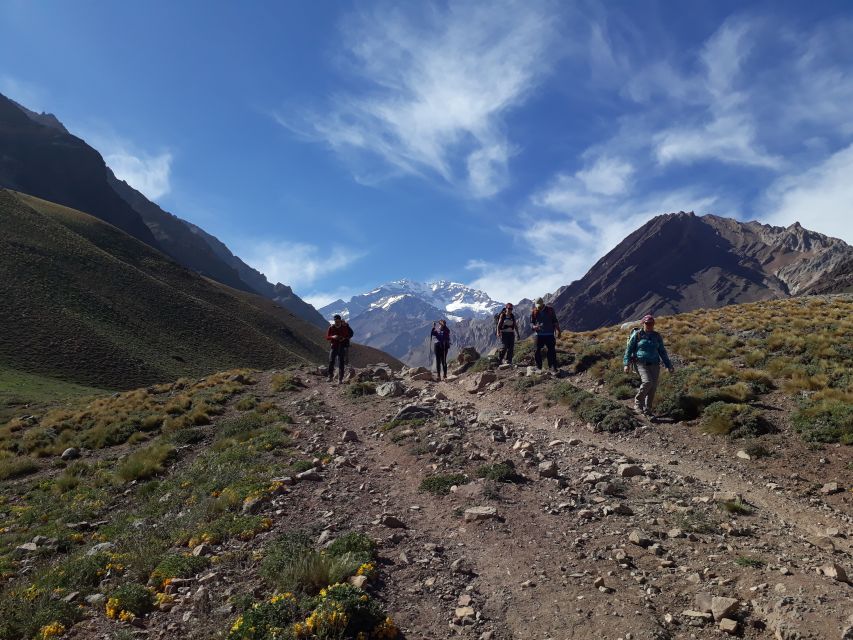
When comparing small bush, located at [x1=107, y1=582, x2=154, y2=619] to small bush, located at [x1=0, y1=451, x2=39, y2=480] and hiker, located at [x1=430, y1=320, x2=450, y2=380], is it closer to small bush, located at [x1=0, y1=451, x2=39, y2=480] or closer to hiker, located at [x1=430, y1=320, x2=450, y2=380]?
small bush, located at [x1=0, y1=451, x2=39, y2=480]

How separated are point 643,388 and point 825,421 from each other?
162 inches

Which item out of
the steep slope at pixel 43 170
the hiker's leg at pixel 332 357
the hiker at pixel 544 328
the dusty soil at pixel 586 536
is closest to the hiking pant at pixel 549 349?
the hiker at pixel 544 328

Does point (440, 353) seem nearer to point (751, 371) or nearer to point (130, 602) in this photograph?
point (751, 371)

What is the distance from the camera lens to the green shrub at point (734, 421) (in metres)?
11.4

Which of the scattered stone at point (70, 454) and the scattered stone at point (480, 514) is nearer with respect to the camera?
the scattered stone at point (480, 514)

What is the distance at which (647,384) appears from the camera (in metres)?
14.1

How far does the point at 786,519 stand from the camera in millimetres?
7801

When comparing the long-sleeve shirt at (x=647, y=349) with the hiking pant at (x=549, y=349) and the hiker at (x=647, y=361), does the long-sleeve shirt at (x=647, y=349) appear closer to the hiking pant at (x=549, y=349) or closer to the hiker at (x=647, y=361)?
the hiker at (x=647, y=361)

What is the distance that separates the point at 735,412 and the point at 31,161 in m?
240

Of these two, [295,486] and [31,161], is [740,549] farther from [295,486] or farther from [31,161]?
[31,161]

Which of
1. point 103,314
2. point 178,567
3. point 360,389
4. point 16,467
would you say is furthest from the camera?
point 103,314

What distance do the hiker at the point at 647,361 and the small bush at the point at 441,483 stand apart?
22.6 feet

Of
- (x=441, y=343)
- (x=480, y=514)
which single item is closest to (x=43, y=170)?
(x=441, y=343)

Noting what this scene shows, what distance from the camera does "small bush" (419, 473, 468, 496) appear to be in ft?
31.0
